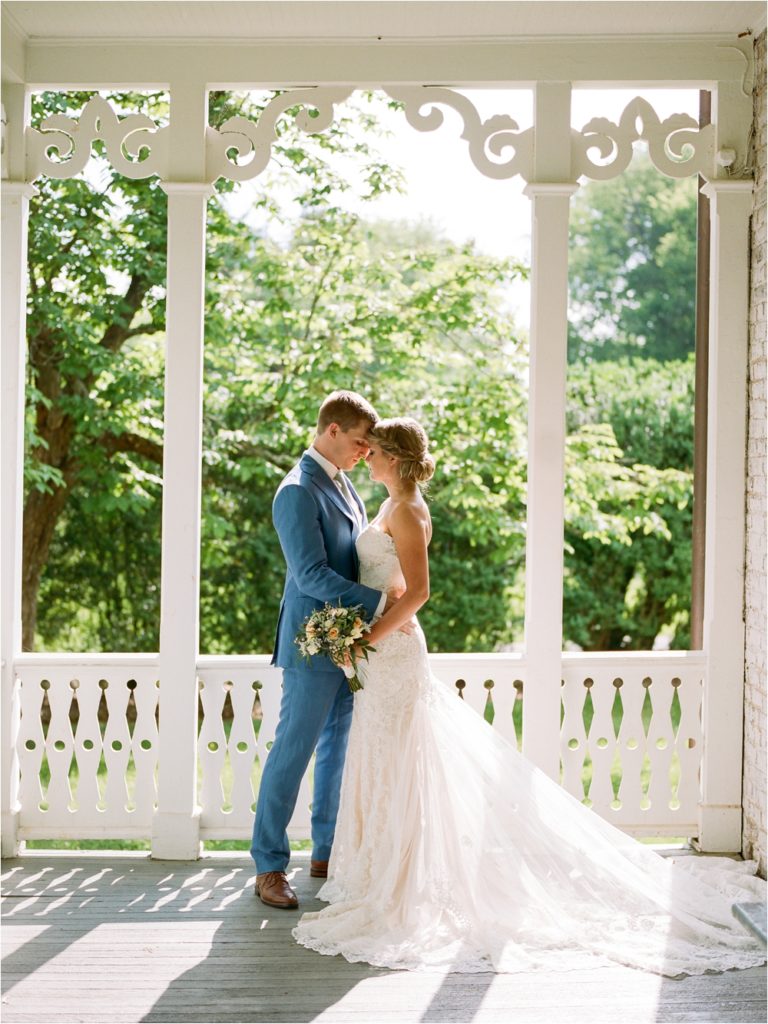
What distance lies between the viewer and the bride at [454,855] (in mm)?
3713

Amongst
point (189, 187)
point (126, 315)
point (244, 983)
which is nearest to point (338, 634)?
point (244, 983)

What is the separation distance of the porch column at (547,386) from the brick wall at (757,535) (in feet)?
2.65

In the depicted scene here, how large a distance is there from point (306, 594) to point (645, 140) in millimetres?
2473

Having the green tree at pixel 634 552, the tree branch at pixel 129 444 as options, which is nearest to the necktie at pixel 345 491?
the tree branch at pixel 129 444

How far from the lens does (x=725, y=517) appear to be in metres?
4.88

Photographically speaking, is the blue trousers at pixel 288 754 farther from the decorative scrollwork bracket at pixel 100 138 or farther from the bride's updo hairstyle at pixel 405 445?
the decorative scrollwork bracket at pixel 100 138

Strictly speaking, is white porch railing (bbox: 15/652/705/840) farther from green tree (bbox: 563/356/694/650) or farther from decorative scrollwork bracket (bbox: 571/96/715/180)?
green tree (bbox: 563/356/694/650)

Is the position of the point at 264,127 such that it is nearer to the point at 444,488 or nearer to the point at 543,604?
the point at 543,604

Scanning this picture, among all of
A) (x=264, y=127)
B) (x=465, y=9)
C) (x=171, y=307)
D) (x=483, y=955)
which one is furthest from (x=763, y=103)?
(x=483, y=955)

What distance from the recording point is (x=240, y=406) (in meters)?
8.78

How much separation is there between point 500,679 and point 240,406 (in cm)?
446

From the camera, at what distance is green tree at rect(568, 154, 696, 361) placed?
14.6 m

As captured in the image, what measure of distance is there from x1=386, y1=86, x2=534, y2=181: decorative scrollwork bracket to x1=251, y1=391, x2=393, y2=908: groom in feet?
4.28

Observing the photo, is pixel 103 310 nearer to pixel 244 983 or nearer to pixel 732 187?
pixel 732 187
